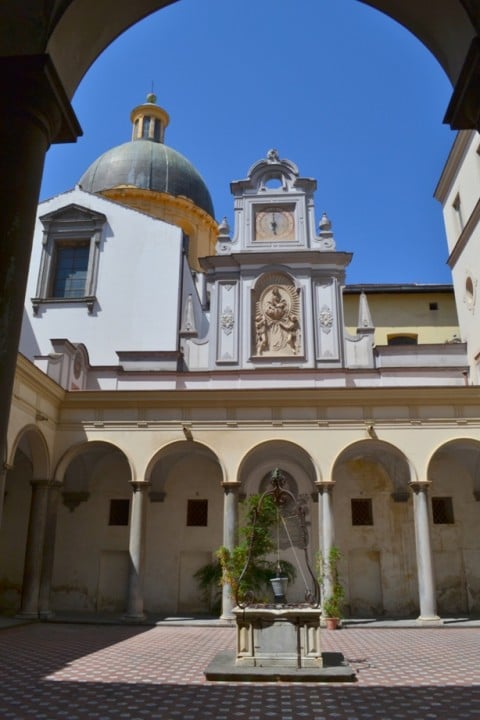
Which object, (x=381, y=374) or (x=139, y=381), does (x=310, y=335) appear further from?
(x=139, y=381)

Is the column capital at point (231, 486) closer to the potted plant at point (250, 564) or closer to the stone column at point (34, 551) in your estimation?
the potted plant at point (250, 564)

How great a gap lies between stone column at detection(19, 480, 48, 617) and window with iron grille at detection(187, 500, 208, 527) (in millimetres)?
4734

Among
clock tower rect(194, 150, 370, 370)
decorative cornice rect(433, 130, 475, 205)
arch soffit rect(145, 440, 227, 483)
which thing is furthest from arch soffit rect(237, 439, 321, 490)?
decorative cornice rect(433, 130, 475, 205)

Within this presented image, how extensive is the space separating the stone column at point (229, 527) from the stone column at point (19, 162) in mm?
13184

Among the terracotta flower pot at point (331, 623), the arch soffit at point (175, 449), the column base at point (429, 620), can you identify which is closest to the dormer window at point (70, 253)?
the arch soffit at point (175, 449)

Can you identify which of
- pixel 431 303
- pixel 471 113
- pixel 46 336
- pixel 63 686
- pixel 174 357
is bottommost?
pixel 63 686

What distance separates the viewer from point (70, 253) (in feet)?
76.5

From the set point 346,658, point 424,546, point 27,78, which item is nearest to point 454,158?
point 424,546

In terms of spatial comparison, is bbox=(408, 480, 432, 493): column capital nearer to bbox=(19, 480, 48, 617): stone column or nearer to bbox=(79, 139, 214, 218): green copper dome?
bbox=(19, 480, 48, 617): stone column

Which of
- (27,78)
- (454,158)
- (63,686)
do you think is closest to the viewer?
(27,78)

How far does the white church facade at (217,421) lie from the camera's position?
17.1 m

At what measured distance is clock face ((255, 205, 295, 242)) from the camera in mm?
21438

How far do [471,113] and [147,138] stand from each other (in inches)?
1289

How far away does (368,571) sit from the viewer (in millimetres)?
19188
